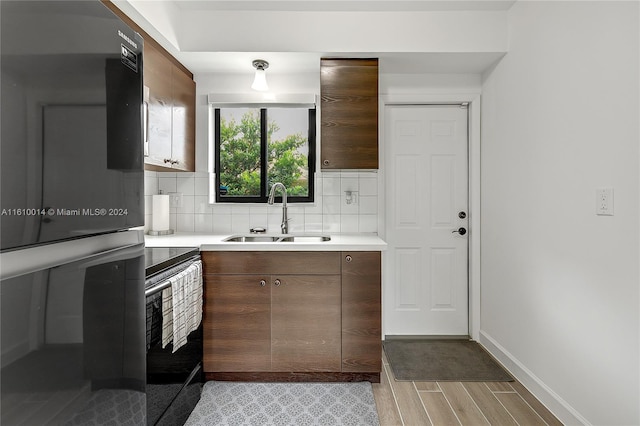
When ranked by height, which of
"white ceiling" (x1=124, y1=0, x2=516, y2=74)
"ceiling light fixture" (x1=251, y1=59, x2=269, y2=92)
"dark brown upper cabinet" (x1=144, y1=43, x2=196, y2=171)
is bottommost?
"dark brown upper cabinet" (x1=144, y1=43, x2=196, y2=171)

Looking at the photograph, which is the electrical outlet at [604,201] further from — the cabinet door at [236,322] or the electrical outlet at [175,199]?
the electrical outlet at [175,199]

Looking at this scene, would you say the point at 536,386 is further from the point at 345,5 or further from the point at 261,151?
the point at 345,5

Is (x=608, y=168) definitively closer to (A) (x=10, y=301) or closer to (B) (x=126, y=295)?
(B) (x=126, y=295)

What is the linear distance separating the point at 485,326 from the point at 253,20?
2.85 m

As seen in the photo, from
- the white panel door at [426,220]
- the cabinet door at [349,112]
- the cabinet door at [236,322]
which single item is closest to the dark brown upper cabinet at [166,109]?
the cabinet door at [236,322]

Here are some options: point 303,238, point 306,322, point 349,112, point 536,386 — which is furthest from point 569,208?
point 303,238

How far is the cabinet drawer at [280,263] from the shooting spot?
7.41 feet

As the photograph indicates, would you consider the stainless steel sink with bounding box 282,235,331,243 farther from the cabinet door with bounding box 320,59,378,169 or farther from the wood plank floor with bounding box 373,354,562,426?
the wood plank floor with bounding box 373,354,562,426

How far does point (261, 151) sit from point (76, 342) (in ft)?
8.40

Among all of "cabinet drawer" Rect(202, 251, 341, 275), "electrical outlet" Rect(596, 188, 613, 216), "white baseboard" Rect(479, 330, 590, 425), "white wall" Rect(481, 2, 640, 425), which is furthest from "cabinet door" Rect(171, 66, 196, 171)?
"white baseboard" Rect(479, 330, 590, 425)

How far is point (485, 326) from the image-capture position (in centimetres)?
285

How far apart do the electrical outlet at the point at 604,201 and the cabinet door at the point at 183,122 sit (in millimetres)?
2436

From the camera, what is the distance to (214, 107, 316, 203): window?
304cm

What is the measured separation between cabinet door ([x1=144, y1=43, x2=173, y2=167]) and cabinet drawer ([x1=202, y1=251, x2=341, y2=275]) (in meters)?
0.75
